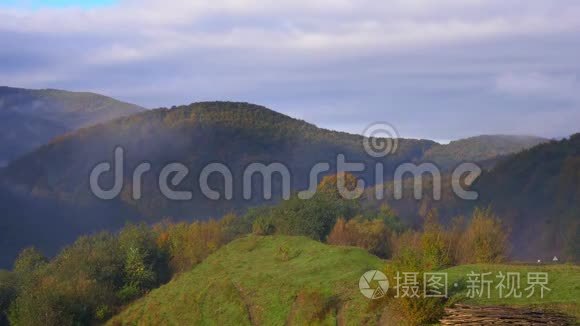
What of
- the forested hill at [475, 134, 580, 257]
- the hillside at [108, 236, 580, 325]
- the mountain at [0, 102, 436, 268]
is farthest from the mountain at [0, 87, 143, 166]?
the hillside at [108, 236, 580, 325]

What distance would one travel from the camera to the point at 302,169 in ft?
351

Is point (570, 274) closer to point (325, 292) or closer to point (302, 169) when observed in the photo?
point (325, 292)

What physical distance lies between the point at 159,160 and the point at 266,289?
85.1 m

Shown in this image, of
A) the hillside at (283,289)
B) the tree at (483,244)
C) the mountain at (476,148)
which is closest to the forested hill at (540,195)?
the tree at (483,244)

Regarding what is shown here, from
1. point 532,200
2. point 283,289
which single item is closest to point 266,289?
point 283,289

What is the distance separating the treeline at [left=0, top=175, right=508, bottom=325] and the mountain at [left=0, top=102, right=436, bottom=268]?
44.7 meters

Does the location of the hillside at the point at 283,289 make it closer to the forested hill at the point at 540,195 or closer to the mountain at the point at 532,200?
the mountain at the point at 532,200

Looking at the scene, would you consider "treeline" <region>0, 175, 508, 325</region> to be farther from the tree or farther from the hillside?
the hillside

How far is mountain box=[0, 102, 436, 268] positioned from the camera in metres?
98.3

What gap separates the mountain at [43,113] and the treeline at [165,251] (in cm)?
11340

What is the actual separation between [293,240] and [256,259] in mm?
1549

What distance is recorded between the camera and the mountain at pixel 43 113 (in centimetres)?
15900

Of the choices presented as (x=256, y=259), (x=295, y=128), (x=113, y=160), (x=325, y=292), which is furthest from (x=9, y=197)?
(x=325, y=292)

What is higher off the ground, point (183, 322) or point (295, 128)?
point (295, 128)
